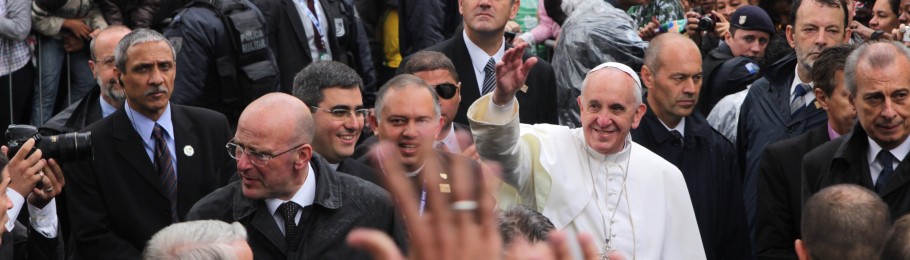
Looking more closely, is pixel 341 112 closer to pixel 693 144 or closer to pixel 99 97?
pixel 99 97

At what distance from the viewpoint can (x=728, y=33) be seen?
30.0 feet

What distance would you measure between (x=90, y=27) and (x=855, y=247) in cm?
675

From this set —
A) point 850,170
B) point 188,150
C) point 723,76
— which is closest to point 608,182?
point 850,170

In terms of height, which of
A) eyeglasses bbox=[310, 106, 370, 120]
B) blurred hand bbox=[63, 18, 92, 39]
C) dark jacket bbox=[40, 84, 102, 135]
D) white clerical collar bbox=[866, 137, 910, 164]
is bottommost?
blurred hand bbox=[63, 18, 92, 39]

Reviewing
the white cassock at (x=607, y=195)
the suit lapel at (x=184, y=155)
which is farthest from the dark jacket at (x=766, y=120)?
the suit lapel at (x=184, y=155)

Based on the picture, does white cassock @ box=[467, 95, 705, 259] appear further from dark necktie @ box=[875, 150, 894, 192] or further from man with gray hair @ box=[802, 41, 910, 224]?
dark necktie @ box=[875, 150, 894, 192]

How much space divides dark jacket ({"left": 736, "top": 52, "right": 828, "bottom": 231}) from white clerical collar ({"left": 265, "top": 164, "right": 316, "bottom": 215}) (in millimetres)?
2612

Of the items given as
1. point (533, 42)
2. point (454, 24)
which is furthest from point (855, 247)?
point (454, 24)

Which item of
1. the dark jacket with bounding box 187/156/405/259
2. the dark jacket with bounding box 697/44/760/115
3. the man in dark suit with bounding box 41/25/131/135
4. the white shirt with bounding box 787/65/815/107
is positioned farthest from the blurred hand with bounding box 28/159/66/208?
the dark jacket with bounding box 697/44/760/115

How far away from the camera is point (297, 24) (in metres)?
9.20

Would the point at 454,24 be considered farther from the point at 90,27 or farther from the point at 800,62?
the point at 800,62

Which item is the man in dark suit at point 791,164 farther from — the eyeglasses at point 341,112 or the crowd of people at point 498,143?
the eyeglasses at point 341,112

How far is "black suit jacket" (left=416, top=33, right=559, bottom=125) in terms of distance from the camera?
8062 millimetres

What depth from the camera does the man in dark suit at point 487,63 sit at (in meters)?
8.10
